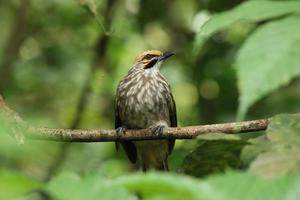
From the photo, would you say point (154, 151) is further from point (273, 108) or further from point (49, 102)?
point (49, 102)

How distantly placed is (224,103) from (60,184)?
5409mm

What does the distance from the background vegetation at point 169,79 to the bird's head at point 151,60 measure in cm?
41

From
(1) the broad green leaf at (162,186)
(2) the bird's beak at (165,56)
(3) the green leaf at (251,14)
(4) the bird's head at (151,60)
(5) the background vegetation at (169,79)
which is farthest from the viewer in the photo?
(4) the bird's head at (151,60)

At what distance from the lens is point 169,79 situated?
7824mm

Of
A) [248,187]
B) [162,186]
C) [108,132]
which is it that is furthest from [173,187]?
[108,132]

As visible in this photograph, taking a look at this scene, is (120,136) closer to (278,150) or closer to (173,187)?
(278,150)

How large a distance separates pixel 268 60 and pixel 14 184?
19.8 inches

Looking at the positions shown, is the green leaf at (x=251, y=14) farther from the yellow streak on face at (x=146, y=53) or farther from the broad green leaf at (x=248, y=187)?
the yellow streak on face at (x=146, y=53)

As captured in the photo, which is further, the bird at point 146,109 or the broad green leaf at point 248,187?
the bird at point 146,109

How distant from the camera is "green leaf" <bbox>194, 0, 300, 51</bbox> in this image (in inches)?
56.3

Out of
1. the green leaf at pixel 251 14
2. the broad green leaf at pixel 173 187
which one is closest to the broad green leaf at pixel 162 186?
the broad green leaf at pixel 173 187

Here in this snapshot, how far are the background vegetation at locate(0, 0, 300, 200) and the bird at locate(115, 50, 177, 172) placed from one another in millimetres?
237

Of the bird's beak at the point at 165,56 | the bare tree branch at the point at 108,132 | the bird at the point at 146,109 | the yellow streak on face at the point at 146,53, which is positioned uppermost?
the yellow streak on face at the point at 146,53

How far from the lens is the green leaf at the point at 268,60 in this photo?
1263 mm
